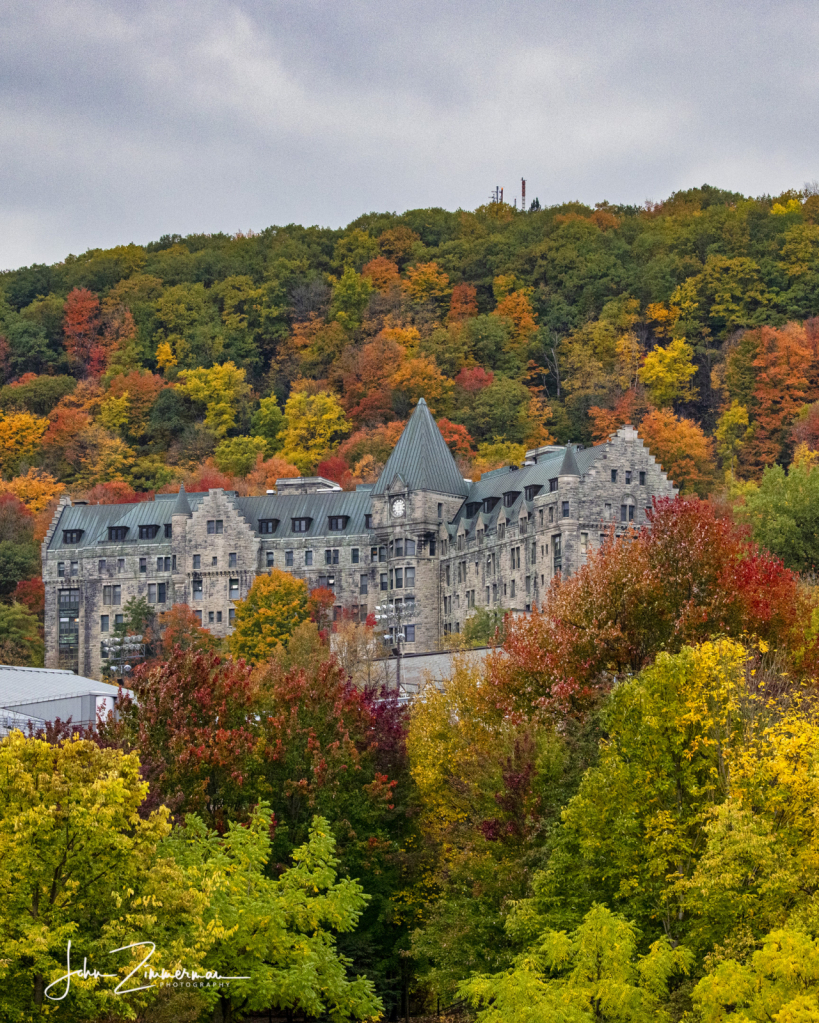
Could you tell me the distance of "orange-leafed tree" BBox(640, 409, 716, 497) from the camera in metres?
122

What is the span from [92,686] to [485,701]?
68.3ft

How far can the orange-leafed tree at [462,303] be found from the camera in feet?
543

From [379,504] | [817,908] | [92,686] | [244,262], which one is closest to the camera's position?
[817,908]

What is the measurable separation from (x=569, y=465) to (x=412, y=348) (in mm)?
59720

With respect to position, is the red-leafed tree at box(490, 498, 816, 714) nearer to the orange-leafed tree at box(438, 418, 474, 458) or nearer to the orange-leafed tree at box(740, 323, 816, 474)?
the orange-leafed tree at box(740, 323, 816, 474)

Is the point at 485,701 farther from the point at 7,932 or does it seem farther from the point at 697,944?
the point at 7,932

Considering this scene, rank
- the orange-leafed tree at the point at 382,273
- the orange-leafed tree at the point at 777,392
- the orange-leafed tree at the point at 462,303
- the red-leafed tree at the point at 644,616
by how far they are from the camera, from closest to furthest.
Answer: the red-leafed tree at the point at 644,616
the orange-leafed tree at the point at 777,392
the orange-leafed tree at the point at 462,303
the orange-leafed tree at the point at 382,273

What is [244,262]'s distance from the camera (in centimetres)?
18100

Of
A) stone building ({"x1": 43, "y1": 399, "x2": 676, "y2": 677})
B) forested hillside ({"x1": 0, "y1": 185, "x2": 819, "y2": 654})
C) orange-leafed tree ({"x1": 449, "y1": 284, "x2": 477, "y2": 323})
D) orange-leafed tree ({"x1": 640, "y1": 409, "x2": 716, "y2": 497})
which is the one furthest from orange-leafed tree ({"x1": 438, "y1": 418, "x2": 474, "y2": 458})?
orange-leafed tree ({"x1": 449, "y1": 284, "x2": 477, "y2": 323})

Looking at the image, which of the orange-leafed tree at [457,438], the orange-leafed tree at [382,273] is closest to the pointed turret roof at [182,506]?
the orange-leafed tree at [457,438]

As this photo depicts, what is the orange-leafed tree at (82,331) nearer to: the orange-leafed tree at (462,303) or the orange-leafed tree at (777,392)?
the orange-leafed tree at (462,303)

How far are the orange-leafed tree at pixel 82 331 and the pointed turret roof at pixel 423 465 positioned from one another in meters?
64.9

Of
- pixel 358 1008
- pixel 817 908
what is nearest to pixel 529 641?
pixel 358 1008

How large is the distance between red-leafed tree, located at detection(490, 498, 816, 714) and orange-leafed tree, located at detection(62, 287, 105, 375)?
123617 mm
